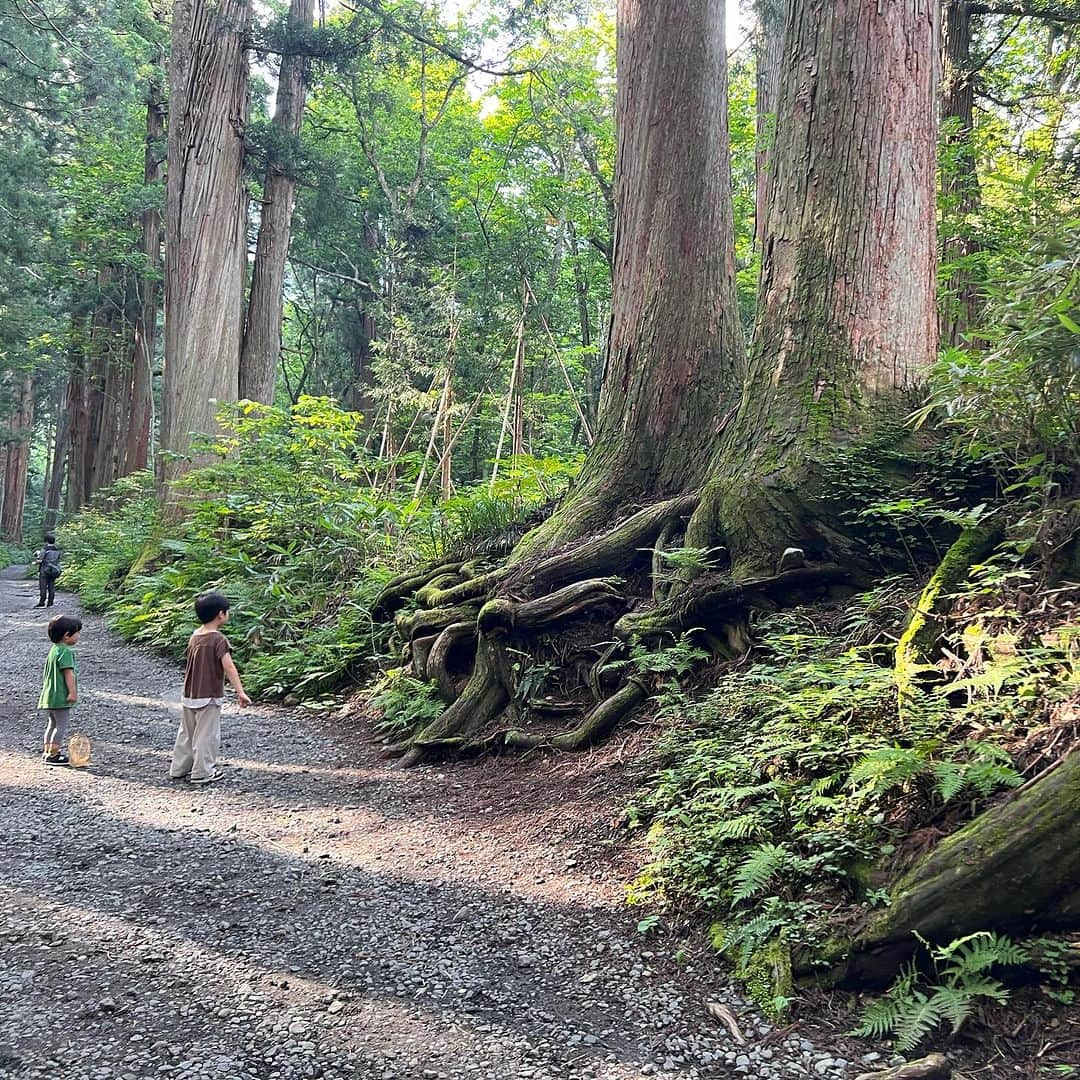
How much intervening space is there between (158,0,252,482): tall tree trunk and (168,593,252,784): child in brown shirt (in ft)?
29.4

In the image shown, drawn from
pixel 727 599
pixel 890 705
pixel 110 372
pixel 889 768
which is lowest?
pixel 889 768

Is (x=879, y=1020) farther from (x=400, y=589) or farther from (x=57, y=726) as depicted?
(x=400, y=589)

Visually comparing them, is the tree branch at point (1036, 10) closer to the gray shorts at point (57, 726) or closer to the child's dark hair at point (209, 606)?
the child's dark hair at point (209, 606)

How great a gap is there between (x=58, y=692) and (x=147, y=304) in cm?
2137

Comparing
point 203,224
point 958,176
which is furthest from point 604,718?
point 203,224

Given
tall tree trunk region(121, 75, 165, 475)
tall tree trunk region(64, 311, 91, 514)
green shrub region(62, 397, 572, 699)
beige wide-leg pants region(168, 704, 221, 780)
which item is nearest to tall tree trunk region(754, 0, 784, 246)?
green shrub region(62, 397, 572, 699)

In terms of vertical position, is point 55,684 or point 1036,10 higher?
point 1036,10

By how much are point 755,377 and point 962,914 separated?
11.8ft

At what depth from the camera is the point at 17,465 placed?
1393 inches

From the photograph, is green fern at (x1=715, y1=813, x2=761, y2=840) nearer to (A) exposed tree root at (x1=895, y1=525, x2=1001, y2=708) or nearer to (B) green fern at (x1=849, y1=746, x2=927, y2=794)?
(B) green fern at (x1=849, y1=746, x2=927, y2=794)

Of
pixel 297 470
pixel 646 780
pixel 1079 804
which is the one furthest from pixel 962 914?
pixel 297 470

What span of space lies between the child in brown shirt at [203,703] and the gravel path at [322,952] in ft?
0.91

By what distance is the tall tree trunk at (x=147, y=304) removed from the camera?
72.3 ft

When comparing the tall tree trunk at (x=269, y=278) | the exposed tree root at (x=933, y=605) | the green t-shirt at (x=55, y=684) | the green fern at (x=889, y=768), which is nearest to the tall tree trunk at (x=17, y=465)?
the tall tree trunk at (x=269, y=278)
